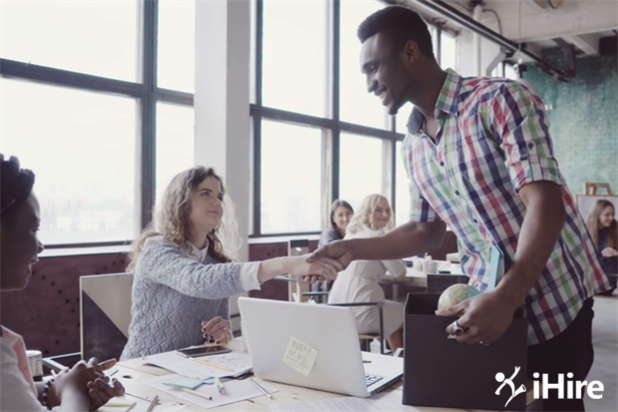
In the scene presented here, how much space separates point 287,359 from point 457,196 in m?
0.65

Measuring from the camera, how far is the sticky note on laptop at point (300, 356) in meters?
1.48

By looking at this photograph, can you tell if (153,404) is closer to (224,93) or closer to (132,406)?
(132,406)

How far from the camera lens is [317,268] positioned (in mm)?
1949

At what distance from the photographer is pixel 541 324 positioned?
4.57ft

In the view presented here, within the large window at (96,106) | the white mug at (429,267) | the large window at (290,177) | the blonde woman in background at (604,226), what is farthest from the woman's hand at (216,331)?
the blonde woman in background at (604,226)

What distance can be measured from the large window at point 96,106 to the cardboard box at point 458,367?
3523 millimetres

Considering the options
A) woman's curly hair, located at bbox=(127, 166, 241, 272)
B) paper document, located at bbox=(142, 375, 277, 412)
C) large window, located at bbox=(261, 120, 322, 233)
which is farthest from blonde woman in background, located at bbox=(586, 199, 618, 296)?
paper document, located at bbox=(142, 375, 277, 412)

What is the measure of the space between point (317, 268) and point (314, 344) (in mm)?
497

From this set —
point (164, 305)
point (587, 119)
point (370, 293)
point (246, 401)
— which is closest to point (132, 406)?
point (246, 401)

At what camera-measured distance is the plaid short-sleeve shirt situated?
1.28m

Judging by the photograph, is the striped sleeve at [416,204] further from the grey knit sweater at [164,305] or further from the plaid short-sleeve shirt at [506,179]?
the grey knit sweater at [164,305]

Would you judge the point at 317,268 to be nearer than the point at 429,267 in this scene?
Yes

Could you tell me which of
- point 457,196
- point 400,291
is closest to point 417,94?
point 457,196

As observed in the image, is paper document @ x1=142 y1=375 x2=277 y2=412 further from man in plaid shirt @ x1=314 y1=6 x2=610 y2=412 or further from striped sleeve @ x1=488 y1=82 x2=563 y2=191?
striped sleeve @ x1=488 y1=82 x2=563 y2=191
